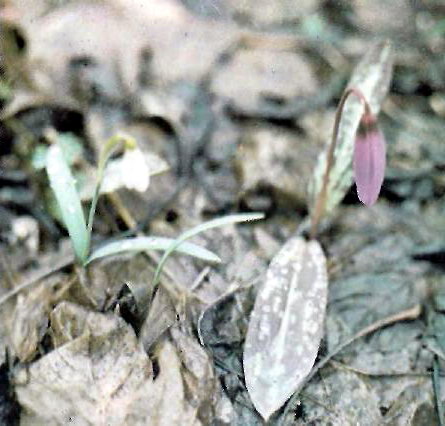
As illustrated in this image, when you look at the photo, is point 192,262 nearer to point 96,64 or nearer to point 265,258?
point 265,258

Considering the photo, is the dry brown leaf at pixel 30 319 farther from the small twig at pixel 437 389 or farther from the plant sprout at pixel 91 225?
the small twig at pixel 437 389

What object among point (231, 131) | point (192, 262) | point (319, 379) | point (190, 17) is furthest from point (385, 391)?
point (190, 17)

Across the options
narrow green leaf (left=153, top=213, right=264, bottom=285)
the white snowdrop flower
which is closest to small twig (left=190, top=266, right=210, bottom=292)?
narrow green leaf (left=153, top=213, right=264, bottom=285)

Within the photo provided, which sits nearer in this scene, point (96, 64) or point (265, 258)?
point (265, 258)

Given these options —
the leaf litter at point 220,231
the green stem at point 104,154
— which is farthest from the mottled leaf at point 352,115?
the green stem at point 104,154

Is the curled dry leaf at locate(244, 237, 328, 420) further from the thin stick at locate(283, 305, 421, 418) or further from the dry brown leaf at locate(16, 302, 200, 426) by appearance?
the dry brown leaf at locate(16, 302, 200, 426)

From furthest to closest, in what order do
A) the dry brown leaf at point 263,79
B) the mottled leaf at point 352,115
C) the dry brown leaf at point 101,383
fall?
the dry brown leaf at point 263,79
the mottled leaf at point 352,115
the dry brown leaf at point 101,383

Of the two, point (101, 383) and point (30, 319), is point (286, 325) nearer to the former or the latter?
point (101, 383)
